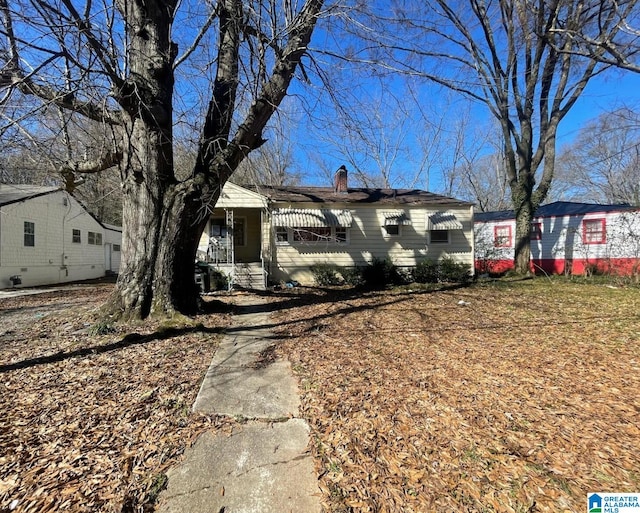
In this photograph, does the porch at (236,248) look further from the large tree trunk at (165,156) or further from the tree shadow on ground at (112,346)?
the tree shadow on ground at (112,346)

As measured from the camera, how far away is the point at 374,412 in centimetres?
288

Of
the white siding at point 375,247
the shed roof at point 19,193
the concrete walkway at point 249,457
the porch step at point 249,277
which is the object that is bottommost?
the concrete walkway at point 249,457

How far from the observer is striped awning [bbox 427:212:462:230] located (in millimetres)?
12977

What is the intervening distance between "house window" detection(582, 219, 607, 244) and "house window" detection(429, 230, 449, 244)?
695 centimetres

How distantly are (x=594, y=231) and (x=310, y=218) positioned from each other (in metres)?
13.1

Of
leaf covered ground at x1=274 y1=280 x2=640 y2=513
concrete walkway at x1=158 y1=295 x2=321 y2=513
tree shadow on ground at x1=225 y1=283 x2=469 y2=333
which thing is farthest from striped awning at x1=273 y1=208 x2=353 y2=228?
concrete walkway at x1=158 y1=295 x2=321 y2=513

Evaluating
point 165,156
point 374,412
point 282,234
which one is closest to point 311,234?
point 282,234

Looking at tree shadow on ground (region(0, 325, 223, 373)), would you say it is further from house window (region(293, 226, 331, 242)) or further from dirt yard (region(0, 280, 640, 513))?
house window (region(293, 226, 331, 242))

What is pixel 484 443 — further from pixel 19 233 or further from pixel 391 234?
pixel 19 233

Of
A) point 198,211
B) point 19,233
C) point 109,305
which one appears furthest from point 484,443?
point 19,233

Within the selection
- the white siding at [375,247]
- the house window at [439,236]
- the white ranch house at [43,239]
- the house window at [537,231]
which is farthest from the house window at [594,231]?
the white ranch house at [43,239]

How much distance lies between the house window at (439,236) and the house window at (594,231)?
695cm

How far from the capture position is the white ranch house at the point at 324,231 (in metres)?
11.9
